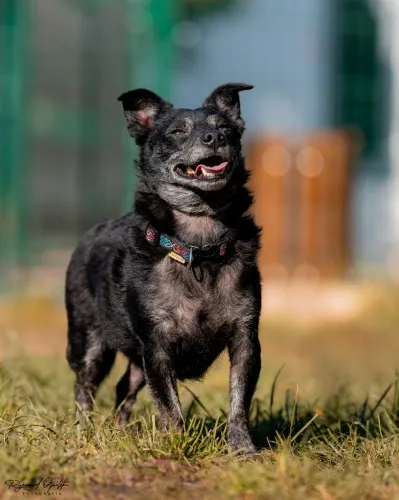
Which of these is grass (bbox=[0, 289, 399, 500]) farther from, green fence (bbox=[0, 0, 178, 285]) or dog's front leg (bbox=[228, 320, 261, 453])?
green fence (bbox=[0, 0, 178, 285])

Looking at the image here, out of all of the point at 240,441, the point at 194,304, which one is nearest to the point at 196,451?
the point at 240,441

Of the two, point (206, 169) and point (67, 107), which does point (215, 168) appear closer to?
point (206, 169)

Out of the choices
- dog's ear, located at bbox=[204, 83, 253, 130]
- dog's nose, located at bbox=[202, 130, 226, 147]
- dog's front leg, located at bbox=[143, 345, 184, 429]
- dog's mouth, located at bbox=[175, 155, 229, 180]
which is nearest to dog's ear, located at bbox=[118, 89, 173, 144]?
dog's ear, located at bbox=[204, 83, 253, 130]

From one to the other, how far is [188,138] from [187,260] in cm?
59

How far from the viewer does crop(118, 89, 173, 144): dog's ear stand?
5.55 meters

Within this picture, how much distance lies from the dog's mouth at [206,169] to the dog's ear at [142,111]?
39 cm

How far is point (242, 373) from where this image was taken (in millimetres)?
4961

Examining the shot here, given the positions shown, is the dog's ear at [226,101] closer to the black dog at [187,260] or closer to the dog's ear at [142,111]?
the black dog at [187,260]

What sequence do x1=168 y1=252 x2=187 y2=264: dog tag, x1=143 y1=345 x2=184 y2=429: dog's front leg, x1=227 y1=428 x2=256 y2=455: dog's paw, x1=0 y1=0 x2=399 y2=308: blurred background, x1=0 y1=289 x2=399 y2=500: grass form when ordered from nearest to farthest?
x1=0 y1=289 x2=399 y2=500: grass, x1=227 y1=428 x2=256 y2=455: dog's paw, x1=143 y1=345 x2=184 y2=429: dog's front leg, x1=168 y1=252 x2=187 y2=264: dog tag, x1=0 y1=0 x2=399 y2=308: blurred background

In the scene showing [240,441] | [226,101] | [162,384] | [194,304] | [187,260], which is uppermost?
[226,101]

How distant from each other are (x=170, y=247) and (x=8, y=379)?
Result: 50.3 inches

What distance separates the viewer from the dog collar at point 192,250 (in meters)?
5.04

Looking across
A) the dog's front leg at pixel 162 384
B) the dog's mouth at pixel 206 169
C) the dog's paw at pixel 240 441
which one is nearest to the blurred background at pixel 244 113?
the dog's mouth at pixel 206 169
